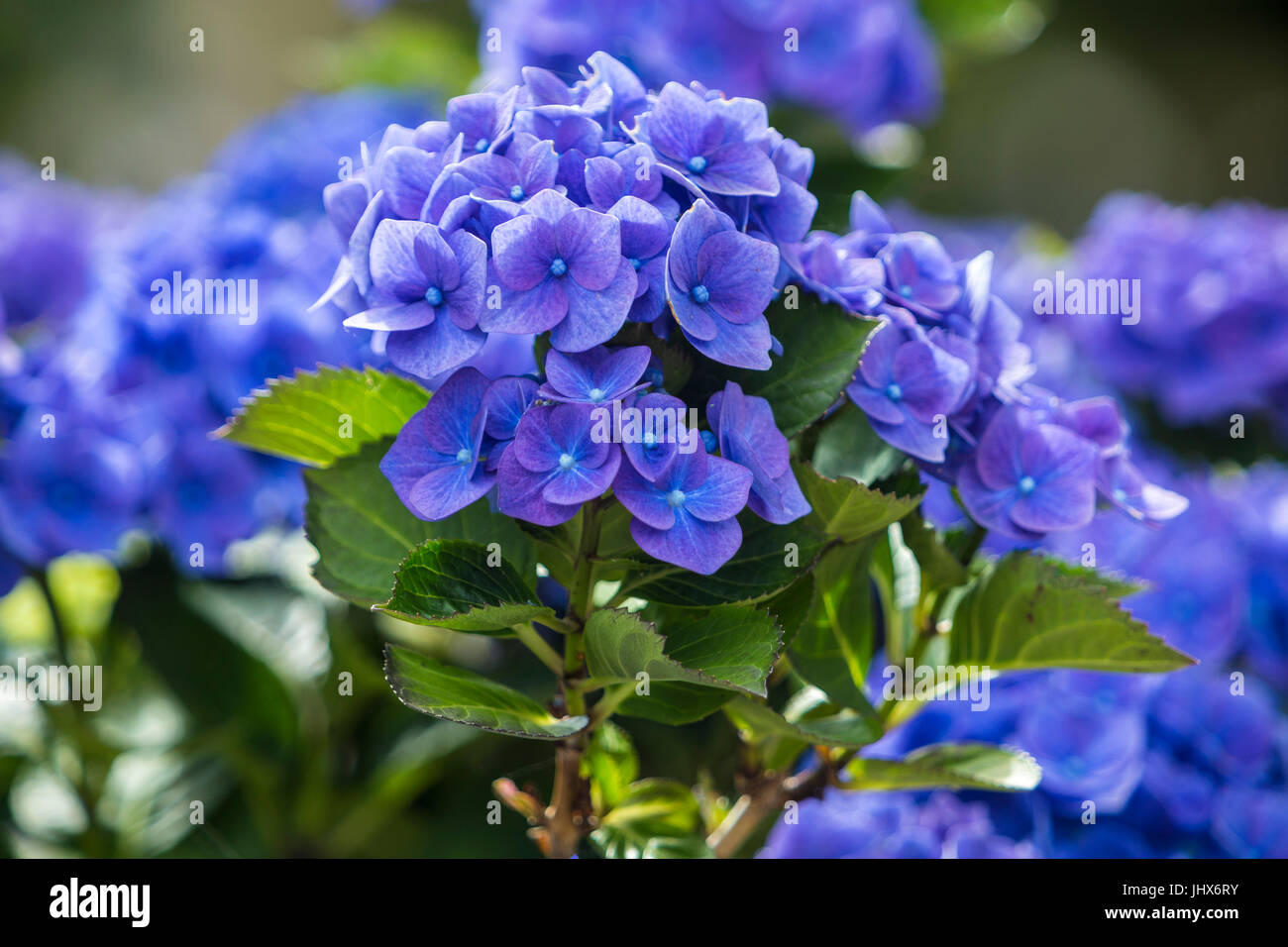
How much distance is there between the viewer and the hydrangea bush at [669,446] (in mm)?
Answer: 407

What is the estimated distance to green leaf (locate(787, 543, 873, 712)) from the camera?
1.66ft

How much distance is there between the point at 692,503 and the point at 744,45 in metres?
0.76

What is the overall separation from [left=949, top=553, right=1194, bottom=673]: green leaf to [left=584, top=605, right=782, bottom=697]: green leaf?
5.8 inches

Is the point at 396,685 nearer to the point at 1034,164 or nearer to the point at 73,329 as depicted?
the point at 73,329

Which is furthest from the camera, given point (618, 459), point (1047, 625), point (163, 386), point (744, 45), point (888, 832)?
point (744, 45)

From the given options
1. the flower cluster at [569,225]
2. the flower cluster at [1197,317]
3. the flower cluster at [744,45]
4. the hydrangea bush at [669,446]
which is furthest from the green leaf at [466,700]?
the flower cluster at [1197,317]

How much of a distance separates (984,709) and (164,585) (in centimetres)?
59

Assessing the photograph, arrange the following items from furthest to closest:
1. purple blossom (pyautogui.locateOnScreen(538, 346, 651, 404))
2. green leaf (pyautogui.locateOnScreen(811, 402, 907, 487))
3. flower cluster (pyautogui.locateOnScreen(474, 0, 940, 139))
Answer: flower cluster (pyautogui.locateOnScreen(474, 0, 940, 139)) → green leaf (pyautogui.locateOnScreen(811, 402, 907, 487)) → purple blossom (pyautogui.locateOnScreen(538, 346, 651, 404))

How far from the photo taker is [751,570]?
445mm

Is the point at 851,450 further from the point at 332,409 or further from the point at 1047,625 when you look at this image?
the point at 332,409

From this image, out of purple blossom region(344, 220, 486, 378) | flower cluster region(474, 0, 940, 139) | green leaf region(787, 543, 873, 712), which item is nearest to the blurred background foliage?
flower cluster region(474, 0, 940, 139)

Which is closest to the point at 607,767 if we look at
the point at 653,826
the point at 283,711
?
the point at 653,826

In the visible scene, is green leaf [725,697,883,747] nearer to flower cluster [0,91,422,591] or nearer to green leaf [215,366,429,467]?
green leaf [215,366,429,467]

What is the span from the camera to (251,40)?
327 cm
